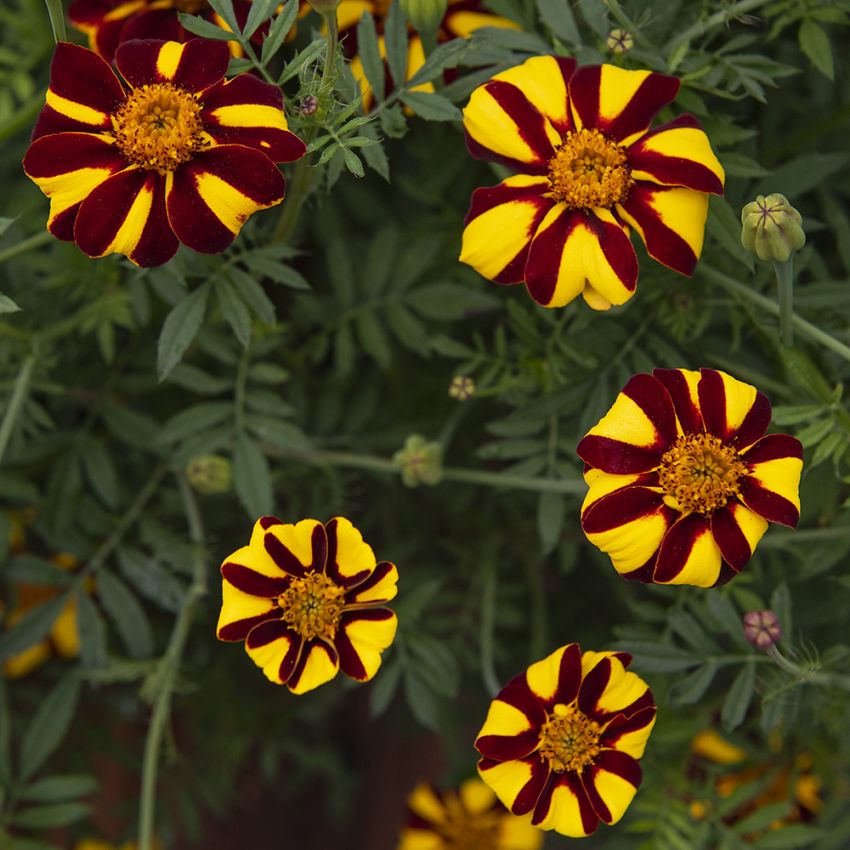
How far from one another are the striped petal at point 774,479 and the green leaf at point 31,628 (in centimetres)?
54

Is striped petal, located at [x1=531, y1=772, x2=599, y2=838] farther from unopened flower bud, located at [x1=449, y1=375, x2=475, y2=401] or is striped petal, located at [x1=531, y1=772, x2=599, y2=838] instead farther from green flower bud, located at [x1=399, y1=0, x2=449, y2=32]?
green flower bud, located at [x1=399, y1=0, x2=449, y2=32]

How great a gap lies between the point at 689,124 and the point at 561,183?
0.07 meters

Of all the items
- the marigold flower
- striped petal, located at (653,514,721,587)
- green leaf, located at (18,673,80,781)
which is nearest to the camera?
striped petal, located at (653,514,721,587)

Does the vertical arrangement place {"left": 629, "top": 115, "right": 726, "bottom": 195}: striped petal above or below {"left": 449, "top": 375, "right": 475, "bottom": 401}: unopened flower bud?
above

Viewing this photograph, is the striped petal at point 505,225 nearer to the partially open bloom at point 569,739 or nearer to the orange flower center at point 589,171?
the orange flower center at point 589,171

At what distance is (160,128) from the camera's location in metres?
0.61

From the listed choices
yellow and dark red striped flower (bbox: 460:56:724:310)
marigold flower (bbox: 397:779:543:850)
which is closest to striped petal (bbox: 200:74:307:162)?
yellow and dark red striped flower (bbox: 460:56:724:310)

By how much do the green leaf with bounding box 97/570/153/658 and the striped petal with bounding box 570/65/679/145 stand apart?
1.71 ft

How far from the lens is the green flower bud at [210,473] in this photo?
791mm

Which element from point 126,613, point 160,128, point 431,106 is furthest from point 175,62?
point 126,613

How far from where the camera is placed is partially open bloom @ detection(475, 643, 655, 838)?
0.63 m

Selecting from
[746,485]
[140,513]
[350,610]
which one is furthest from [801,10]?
[140,513]

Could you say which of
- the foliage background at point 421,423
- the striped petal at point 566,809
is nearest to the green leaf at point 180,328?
the foliage background at point 421,423

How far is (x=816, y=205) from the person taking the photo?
2.99ft
